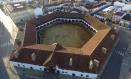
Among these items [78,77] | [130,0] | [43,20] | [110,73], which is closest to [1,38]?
[43,20]

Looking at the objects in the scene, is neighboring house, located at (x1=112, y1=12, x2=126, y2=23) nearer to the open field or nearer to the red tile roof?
the open field

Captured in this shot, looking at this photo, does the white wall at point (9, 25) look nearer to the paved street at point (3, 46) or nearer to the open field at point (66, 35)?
the paved street at point (3, 46)

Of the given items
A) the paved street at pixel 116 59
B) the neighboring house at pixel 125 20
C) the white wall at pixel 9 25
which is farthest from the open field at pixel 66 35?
the neighboring house at pixel 125 20

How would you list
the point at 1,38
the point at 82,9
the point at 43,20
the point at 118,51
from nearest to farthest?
the point at 118,51
the point at 1,38
the point at 43,20
the point at 82,9

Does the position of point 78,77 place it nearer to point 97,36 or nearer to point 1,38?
point 97,36

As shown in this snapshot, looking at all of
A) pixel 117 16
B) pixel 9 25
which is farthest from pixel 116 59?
pixel 9 25

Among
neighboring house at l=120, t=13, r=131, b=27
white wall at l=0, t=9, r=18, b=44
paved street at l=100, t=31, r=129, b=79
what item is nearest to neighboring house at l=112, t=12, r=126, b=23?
neighboring house at l=120, t=13, r=131, b=27

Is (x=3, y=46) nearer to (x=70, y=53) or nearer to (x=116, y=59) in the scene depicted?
(x=70, y=53)
